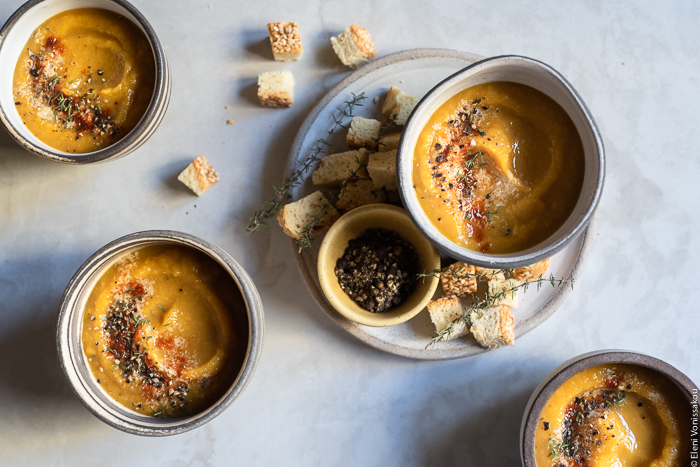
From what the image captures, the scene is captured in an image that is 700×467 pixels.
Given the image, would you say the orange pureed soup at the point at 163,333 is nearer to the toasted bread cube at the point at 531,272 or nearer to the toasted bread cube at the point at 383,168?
the toasted bread cube at the point at 383,168

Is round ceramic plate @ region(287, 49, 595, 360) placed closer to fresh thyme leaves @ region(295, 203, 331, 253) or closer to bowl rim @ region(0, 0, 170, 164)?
fresh thyme leaves @ region(295, 203, 331, 253)

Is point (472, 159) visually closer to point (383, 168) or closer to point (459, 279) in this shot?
point (383, 168)

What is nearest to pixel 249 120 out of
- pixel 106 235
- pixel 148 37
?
pixel 148 37

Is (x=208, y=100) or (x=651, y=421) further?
(x=208, y=100)

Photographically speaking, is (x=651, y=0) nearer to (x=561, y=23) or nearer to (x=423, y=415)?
(x=561, y=23)

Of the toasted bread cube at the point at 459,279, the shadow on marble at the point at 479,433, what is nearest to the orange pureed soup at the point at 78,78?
the toasted bread cube at the point at 459,279

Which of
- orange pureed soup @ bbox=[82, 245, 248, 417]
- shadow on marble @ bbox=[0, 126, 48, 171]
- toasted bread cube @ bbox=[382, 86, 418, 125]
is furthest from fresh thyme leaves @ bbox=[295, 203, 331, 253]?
shadow on marble @ bbox=[0, 126, 48, 171]
